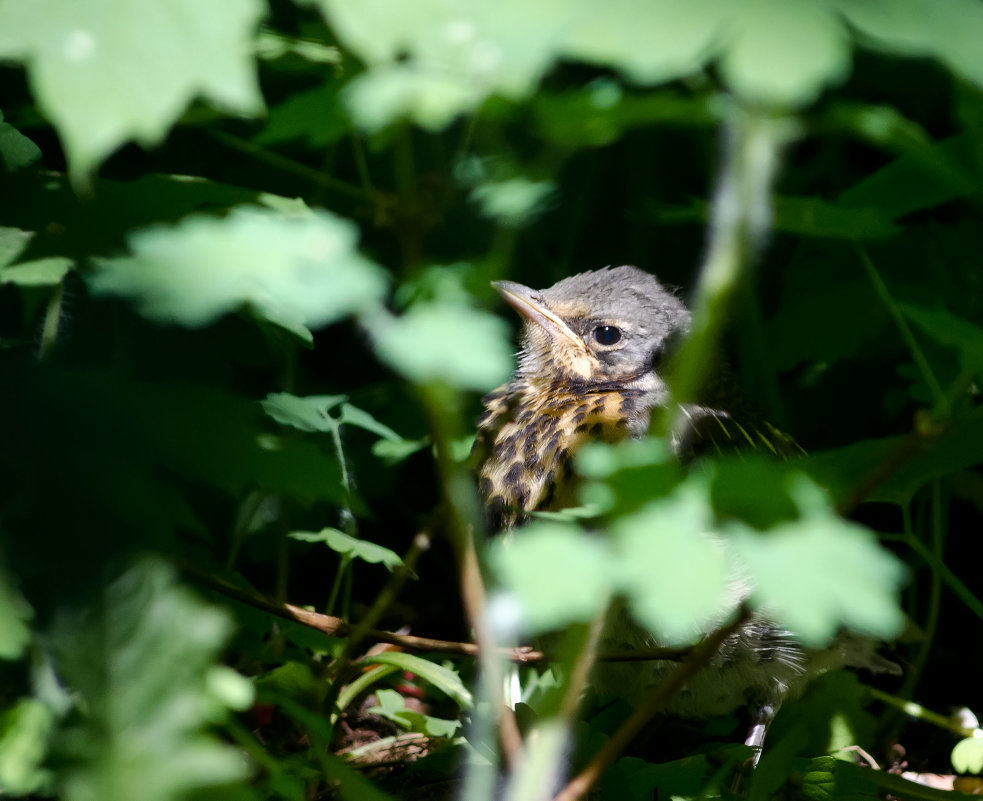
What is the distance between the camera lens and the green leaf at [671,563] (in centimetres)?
71

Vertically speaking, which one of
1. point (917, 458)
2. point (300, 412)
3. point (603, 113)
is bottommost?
point (300, 412)

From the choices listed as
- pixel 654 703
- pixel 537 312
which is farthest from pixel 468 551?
pixel 537 312

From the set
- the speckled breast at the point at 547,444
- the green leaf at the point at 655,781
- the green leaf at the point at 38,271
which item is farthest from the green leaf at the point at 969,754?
the green leaf at the point at 38,271

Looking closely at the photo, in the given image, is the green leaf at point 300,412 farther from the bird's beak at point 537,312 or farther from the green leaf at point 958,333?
the green leaf at point 958,333

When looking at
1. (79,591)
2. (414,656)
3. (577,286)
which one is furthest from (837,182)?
(79,591)

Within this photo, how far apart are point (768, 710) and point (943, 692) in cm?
60

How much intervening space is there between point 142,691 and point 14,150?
820mm

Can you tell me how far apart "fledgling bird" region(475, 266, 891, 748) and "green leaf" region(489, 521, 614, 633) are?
3.38 feet

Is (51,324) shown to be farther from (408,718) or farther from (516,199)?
(408,718)

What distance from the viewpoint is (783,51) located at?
744 millimetres

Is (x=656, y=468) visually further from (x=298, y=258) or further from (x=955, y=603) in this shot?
(x=955, y=603)

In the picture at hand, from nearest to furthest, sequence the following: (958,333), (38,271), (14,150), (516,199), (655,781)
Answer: (516,199) → (958,333) → (38,271) → (14,150) → (655,781)

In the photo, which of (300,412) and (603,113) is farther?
(300,412)

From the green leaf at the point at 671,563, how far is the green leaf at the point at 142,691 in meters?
0.43
